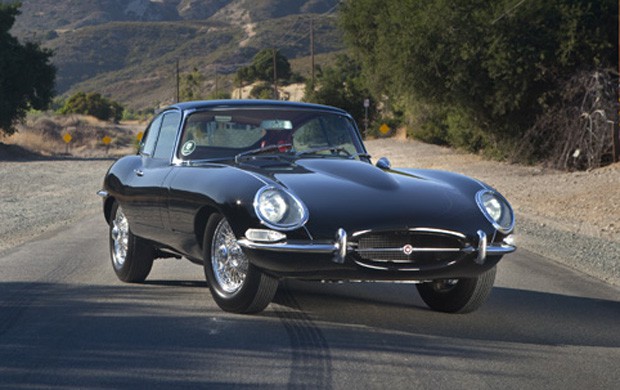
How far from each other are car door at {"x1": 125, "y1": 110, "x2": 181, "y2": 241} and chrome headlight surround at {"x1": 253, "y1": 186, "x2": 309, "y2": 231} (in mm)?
1604

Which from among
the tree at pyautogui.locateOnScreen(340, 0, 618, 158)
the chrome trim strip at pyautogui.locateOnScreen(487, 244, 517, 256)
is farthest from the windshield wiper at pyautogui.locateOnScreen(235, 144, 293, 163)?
the tree at pyautogui.locateOnScreen(340, 0, 618, 158)

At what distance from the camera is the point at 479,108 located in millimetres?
34812

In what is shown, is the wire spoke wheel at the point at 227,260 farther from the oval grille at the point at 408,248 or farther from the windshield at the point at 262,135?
the windshield at the point at 262,135

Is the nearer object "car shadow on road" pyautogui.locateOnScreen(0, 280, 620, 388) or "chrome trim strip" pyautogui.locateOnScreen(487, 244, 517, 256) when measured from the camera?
"car shadow on road" pyautogui.locateOnScreen(0, 280, 620, 388)

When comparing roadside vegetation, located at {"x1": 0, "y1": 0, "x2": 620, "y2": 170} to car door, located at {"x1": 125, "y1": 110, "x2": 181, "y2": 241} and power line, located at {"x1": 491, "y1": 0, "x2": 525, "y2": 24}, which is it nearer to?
power line, located at {"x1": 491, "y1": 0, "x2": 525, "y2": 24}

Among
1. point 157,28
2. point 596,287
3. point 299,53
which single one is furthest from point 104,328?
point 157,28

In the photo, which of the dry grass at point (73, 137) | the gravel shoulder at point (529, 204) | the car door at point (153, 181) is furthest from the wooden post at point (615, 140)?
the dry grass at point (73, 137)

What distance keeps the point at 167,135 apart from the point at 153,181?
56 cm

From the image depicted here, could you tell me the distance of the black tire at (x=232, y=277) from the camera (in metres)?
7.53

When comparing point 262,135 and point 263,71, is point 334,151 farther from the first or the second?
point 263,71

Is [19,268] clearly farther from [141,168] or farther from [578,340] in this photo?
[578,340]

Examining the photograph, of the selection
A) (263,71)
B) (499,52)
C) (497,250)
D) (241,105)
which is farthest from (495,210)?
(263,71)

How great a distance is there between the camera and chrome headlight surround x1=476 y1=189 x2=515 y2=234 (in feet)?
25.4

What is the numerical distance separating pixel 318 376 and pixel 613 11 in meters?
28.3
